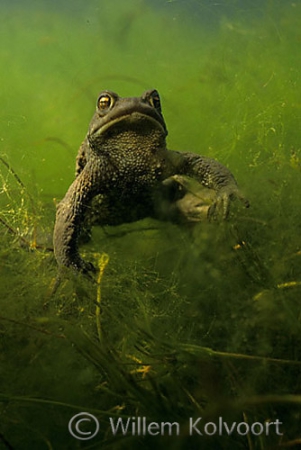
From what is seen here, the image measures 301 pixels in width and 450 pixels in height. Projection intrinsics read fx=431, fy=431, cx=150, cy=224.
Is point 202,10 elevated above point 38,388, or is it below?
above

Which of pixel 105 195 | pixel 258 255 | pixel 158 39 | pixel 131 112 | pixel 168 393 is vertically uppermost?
pixel 158 39

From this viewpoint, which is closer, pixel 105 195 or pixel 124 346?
pixel 124 346

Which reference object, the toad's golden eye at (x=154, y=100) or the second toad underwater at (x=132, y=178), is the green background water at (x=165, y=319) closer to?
the second toad underwater at (x=132, y=178)

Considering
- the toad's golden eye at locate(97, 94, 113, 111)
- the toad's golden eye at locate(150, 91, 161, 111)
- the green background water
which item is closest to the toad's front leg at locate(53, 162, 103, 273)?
the green background water

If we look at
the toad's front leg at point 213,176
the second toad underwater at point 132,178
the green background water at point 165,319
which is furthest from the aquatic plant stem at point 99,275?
the toad's front leg at point 213,176

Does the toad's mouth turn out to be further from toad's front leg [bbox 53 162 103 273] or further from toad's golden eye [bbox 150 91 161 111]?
toad's front leg [bbox 53 162 103 273]

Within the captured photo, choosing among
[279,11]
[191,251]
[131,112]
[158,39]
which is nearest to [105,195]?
[131,112]

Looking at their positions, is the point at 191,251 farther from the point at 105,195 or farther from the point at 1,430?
the point at 1,430
